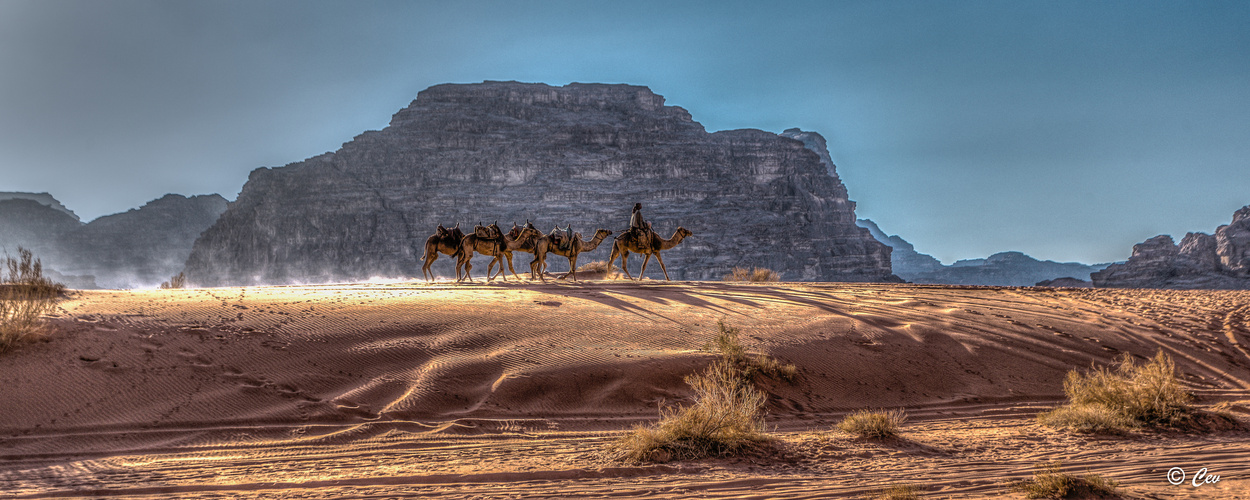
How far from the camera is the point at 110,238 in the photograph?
410ft

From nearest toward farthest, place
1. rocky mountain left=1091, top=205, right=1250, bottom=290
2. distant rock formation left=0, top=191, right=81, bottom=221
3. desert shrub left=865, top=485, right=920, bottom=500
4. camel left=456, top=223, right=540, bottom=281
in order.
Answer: desert shrub left=865, top=485, right=920, bottom=500
camel left=456, top=223, right=540, bottom=281
rocky mountain left=1091, top=205, right=1250, bottom=290
distant rock formation left=0, top=191, right=81, bottom=221

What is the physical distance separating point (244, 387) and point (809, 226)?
10572cm

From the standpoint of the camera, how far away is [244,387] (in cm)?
1002

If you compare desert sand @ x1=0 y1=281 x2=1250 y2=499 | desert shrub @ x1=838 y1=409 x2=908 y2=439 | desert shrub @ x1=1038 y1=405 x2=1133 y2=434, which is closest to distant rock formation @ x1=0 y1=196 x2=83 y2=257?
desert sand @ x1=0 y1=281 x2=1250 y2=499

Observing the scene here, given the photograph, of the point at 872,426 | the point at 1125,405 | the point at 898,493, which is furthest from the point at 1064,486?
the point at 1125,405

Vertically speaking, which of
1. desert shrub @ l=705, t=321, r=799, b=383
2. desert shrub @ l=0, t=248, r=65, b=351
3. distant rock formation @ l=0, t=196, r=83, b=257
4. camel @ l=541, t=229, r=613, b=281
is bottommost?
desert shrub @ l=705, t=321, r=799, b=383

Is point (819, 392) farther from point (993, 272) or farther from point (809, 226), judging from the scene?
point (993, 272)

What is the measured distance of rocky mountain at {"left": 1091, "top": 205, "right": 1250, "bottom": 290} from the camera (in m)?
56.6

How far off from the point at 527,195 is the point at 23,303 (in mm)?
97236

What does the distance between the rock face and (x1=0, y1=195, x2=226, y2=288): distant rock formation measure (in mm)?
14985

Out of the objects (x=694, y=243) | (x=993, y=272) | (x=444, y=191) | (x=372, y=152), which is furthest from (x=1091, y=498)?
(x=993, y=272)

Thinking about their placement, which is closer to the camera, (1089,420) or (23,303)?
(1089,420)

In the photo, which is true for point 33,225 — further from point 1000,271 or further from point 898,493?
point 1000,271

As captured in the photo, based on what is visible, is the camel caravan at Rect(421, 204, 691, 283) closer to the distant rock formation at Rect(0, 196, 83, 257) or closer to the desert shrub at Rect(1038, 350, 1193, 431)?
the desert shrub at Rect(1038, 350, 1193, 431)
